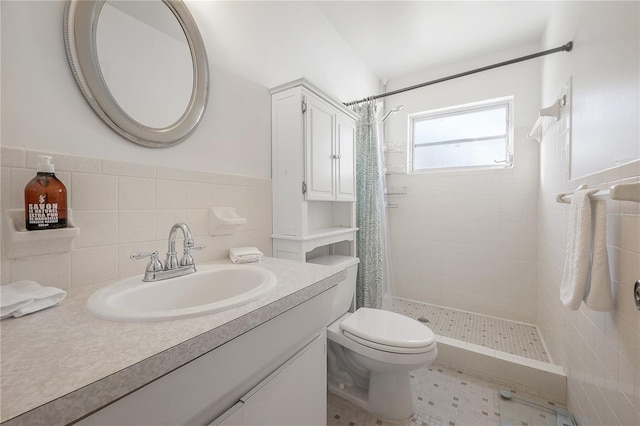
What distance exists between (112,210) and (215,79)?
0.74m

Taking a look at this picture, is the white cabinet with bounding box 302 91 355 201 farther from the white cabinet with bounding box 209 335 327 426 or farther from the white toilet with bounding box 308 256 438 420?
the white cabinet with bounding box 209 335 327 426

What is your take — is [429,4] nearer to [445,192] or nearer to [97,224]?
[445,192]

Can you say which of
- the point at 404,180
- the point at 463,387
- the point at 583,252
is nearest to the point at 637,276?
the point at 583,252

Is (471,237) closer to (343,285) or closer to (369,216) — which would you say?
(369,216)

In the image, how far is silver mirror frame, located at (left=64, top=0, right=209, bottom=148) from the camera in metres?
0.78

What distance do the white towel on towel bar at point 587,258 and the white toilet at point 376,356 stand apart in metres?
0.61

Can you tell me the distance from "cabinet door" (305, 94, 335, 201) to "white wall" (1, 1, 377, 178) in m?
0.24

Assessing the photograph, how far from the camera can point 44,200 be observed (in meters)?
0.67

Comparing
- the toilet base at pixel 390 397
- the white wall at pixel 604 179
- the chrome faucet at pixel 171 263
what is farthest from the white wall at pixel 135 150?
the white wall at pixel 604 179

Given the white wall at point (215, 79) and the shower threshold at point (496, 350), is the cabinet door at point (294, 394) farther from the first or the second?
the shower threshold at point (496, 350)

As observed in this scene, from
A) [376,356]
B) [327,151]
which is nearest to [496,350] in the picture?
[376,356]

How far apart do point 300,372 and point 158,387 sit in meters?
0.49

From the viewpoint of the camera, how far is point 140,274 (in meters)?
0.92

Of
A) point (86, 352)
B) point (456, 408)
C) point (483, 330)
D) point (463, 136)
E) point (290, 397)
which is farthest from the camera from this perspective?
point (463, 136)
